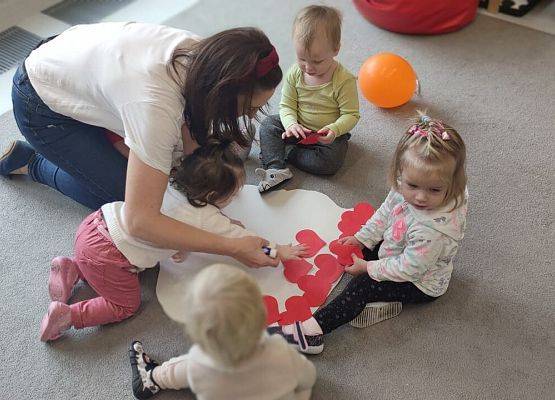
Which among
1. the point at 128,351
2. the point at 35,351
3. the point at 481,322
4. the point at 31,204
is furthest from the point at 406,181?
the point at 31,204

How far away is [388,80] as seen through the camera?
1.83 metres

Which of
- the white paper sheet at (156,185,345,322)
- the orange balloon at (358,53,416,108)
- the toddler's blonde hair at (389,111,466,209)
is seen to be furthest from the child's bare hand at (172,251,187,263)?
the orange balloon at (358,53,416,108)

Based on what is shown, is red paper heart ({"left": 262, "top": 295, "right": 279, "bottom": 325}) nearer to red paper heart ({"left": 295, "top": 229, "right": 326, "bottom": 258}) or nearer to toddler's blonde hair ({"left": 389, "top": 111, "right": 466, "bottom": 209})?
red paper heart ({"left": 295, "top": 229, "right": 326, "bottom": 258})

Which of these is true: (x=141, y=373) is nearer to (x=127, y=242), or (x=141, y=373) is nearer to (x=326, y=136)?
(x=127, y=242)

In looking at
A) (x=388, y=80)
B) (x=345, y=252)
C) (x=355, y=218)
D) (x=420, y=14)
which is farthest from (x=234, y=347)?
(x=420, y=14)

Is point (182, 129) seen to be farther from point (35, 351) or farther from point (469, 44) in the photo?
point (469, 44)

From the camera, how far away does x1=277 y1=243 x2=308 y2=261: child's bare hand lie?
144cm

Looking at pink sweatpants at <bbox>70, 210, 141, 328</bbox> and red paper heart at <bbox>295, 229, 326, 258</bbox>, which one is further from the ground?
pink sweatpants at <bbox>70, 210, 141, 328</bbox>

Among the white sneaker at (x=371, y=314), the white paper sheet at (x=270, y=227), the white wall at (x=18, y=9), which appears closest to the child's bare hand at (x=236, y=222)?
the white paper sheet at (x=270, y=227)

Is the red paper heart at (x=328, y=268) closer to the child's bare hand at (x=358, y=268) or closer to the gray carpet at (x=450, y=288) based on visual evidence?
the child's bare hand at (x=358, y=268)

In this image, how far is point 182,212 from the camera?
1366 millimetres

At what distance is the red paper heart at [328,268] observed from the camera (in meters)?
1.45

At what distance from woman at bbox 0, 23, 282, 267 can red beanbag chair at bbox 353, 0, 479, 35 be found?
1.15 metres

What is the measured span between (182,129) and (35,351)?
1.99 ft
